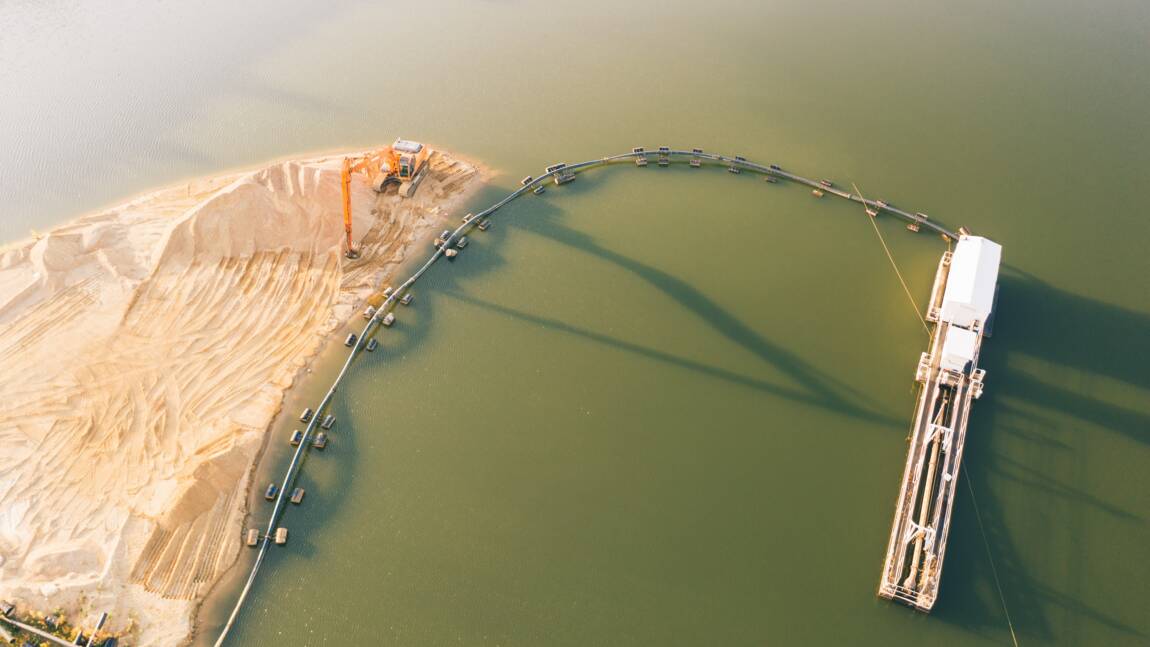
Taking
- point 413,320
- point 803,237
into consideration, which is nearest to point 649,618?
point 413,320

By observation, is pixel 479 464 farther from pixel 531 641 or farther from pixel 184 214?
pixel 184 214

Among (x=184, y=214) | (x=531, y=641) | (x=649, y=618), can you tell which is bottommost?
(x=531, y=641)

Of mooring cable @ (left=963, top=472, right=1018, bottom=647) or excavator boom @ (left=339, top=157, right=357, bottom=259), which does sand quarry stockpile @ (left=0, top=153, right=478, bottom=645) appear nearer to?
excavator boom @ (left=339, top=157, right=357, bottom=259)

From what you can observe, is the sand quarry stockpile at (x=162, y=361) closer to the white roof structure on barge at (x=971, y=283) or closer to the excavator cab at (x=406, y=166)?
the excavator cab at (x=406, y=166)

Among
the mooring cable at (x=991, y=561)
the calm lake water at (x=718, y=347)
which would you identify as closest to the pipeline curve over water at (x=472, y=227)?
the calm lake water at (x=718, y=347)

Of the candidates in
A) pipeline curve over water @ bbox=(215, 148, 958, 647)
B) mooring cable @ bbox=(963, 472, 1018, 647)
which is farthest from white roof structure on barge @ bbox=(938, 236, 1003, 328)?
mooring cable @ bbox=(963, 472, 1018, 647)

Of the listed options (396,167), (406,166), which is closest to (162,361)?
(396,167)
